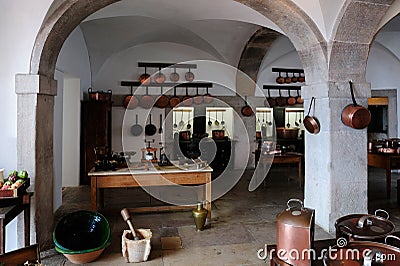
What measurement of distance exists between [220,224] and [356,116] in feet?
A: 6.73

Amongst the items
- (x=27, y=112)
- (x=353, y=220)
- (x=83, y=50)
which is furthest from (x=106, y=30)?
(x=353, y=220)

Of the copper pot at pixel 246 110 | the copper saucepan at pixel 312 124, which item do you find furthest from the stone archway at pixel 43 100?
the copper pot at pixel 246 110

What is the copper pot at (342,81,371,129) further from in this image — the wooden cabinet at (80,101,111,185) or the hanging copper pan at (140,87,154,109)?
the hanging copper pan at (140,87,154,109)

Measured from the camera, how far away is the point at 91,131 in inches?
248

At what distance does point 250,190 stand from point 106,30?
4.33 m

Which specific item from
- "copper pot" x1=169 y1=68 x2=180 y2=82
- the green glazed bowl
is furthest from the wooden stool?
"copper pot" x1=169 y1=68 x2=180 y2=82

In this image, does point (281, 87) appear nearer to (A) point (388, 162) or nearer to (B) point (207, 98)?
(B) point (207, 98)

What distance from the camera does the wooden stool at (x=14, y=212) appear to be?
2375mm

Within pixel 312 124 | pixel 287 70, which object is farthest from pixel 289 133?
pixel 312 124

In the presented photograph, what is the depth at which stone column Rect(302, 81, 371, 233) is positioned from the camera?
11.8 feet

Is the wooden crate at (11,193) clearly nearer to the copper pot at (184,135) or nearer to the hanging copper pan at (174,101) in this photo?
the hanging copper pan at (174,101)

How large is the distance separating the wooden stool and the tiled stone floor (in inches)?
15.4

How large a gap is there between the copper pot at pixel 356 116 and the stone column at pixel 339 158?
0.09 m

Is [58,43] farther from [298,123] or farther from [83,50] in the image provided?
[298,123]
